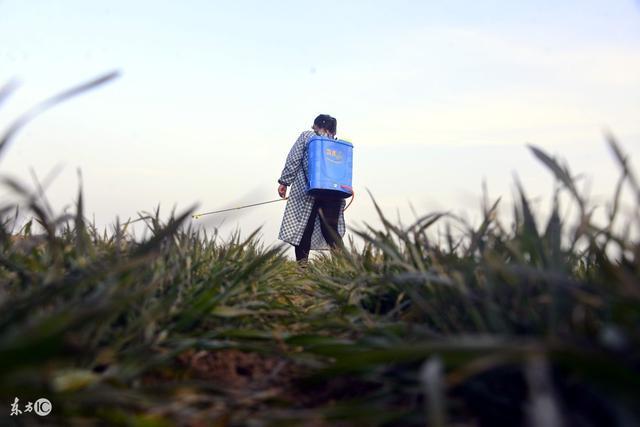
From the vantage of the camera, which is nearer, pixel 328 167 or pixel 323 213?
pixel 328 167

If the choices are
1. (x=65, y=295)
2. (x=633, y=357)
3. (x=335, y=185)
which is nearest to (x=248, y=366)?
(x=65, y=295)

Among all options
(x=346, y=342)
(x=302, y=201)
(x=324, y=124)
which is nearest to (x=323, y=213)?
(x=302, y=201)

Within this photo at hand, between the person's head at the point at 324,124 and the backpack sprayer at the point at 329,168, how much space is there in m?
0.19

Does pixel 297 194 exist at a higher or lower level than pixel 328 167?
lower

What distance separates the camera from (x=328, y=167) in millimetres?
6609

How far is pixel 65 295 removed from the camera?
148cm

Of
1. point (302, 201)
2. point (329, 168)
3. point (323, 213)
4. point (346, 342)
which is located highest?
point (329, 168)

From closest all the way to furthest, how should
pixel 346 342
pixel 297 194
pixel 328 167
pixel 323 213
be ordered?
pixel 346 342 → pixel 328 167 → pixel 323 213 → pixel 297 194

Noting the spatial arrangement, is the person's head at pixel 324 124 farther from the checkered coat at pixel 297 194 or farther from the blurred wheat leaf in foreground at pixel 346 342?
the blurred wheat leaf in foreground at pixel 346 342

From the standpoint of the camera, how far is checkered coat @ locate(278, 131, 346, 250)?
6863 mm

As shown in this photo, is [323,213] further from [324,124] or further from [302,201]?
[324,124]

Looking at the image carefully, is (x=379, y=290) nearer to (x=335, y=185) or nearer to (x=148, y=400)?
(x=148, y=400)

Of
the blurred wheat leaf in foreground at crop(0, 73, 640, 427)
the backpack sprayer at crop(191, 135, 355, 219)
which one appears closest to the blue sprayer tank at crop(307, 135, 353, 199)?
the backpack sprayer at crop(191, 135, 355, 219)

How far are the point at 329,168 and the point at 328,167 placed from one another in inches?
0.6
